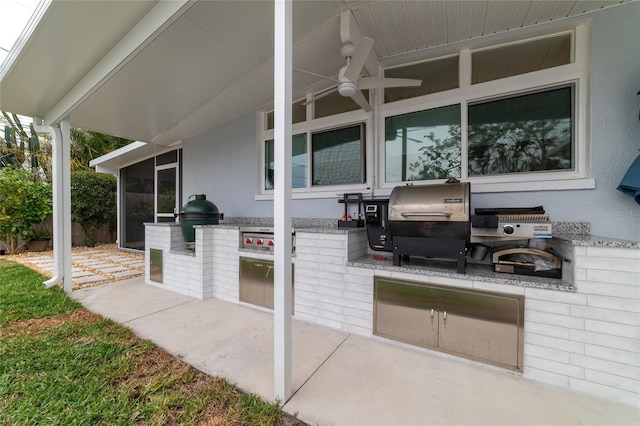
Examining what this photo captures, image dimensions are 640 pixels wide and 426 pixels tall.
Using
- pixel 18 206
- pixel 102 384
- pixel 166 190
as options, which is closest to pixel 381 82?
pixel 102 384

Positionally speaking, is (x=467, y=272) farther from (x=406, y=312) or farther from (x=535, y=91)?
(x=535, y=91)

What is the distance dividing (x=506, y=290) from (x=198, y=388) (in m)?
2.43

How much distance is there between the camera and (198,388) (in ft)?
5.59

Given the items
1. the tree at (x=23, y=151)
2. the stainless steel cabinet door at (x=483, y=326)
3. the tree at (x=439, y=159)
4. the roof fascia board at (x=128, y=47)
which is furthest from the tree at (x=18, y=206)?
the stainless steel cabinet door at (x=483, y=326)

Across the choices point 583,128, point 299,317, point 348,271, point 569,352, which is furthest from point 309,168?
point 569,352

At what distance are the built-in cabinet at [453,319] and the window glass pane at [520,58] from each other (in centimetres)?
230

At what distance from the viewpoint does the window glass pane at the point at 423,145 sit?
280 centimetres

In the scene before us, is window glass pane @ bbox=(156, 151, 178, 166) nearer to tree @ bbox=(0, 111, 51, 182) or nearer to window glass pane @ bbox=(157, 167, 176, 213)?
window glass pane @ bbox=(157, 167, 176, 213)

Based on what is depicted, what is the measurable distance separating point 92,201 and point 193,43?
341 inches

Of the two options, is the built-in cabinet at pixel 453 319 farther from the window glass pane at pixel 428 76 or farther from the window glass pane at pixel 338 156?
the window glass pane at pixel 428 76

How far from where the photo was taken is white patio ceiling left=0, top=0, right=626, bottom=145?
2.24 meters

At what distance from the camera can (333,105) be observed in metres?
3.59

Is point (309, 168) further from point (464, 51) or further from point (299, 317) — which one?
point (464, 51)

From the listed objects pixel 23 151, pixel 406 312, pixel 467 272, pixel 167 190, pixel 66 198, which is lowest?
pixel 406 312
